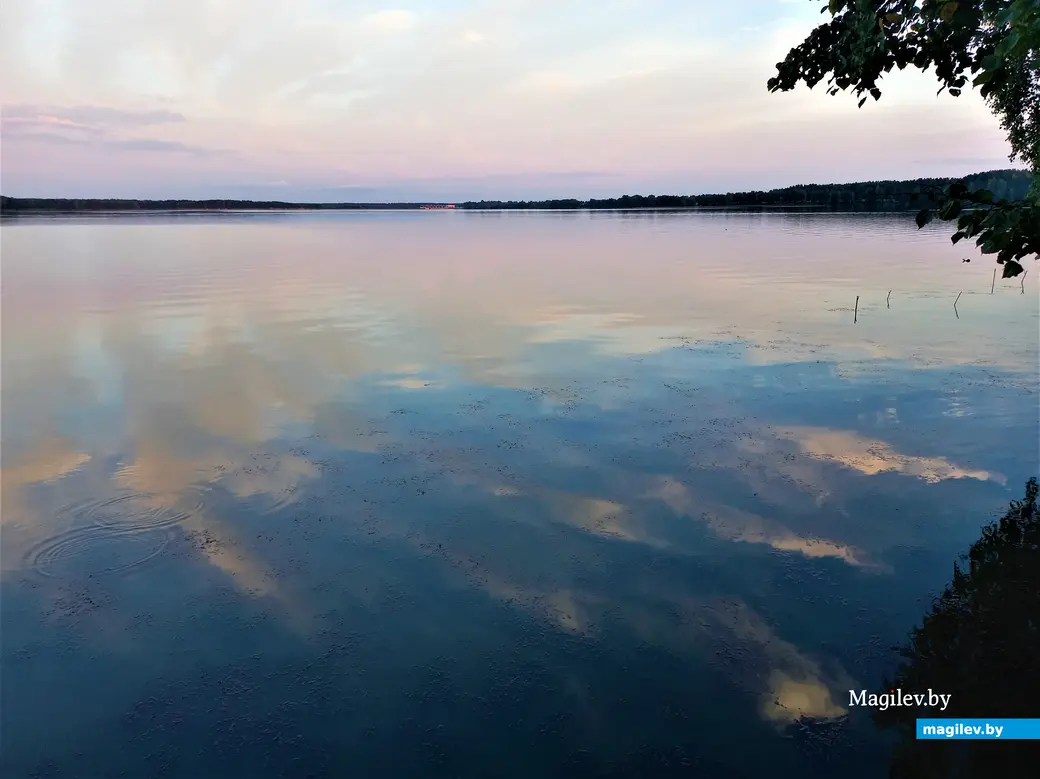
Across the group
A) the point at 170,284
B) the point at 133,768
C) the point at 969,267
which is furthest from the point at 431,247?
the point at 133,768

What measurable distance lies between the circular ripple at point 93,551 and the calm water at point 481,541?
38 millimetres

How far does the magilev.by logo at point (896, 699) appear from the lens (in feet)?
16.7

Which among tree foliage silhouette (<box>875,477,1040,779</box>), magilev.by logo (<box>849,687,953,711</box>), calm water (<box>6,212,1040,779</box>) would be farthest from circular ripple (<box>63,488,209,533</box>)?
tree foliage silhouette (<box>875,477,1040,779</box>)

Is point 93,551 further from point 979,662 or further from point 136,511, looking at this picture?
point 979,662

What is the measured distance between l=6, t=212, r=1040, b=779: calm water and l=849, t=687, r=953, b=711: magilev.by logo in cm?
13

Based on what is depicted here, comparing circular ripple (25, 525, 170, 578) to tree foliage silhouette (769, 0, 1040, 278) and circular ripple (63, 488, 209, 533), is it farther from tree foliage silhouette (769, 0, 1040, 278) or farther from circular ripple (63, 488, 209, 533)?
tree foliage silhouette (769, 0, 1040, 278)

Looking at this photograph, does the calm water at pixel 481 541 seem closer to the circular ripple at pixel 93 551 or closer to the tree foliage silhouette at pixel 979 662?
the circular ripple at pixel 93 551

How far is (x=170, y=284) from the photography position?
28.2 metres

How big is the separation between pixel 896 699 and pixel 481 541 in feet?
13.0

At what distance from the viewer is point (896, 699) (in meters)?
5.13

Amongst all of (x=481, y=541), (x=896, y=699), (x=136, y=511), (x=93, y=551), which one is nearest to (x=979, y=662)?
(x=896, y=699)

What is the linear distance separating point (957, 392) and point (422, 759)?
38.1 ft

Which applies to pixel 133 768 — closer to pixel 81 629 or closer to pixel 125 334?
pixel 81 629

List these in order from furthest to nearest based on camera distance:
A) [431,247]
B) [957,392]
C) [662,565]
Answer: [431,247]
[957,392]
[662,565]
